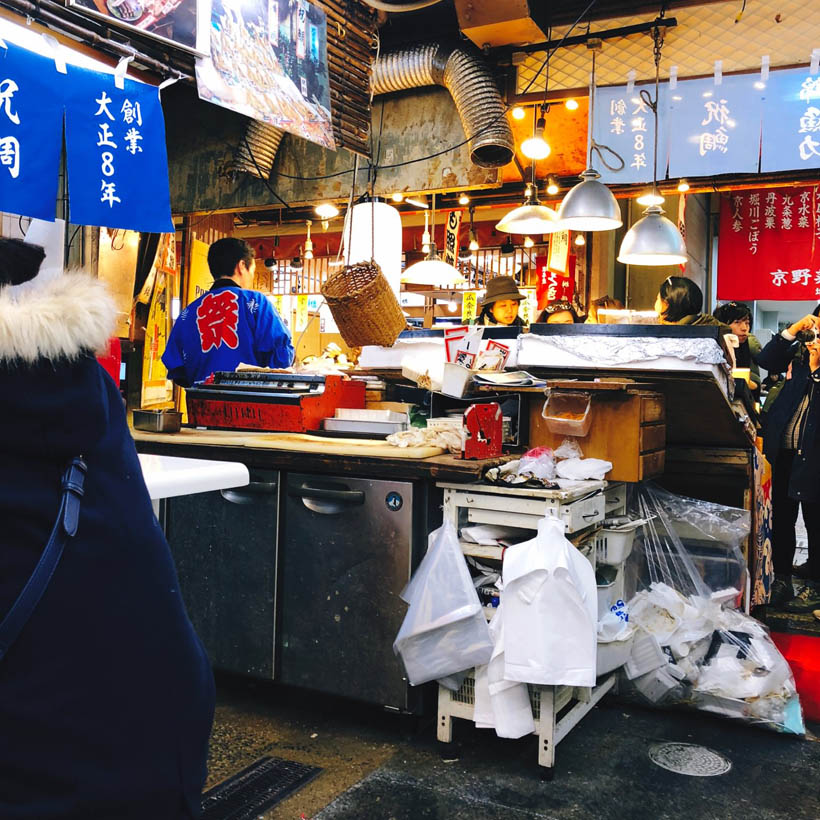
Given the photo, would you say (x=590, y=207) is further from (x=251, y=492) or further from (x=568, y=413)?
(x=251, y=492)

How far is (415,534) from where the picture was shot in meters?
3.57

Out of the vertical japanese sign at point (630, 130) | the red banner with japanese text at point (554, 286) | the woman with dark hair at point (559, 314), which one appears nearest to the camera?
the vertical japanese sign at point (630, 130)

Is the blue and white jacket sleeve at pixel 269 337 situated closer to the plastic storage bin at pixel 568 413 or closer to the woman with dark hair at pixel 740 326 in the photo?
the plastic storage bin at pixel 568 413

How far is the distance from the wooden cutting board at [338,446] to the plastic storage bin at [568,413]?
0.60 meters

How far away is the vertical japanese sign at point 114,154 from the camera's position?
4.05 metres

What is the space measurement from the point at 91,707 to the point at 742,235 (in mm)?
10675

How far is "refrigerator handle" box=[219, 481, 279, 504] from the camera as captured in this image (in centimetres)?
384

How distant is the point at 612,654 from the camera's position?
3668 millimetres

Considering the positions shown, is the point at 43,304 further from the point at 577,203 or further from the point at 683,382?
the point at 577,203

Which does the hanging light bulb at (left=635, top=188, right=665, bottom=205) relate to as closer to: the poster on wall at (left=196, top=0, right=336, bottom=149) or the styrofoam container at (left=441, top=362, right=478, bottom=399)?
the poster on wall at (left=196, top=0, right=336, bottom=149)

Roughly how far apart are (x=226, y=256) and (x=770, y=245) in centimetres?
782

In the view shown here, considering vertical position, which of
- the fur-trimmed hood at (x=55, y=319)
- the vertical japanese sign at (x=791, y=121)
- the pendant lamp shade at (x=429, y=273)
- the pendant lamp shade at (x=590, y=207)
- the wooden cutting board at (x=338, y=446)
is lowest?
the wooden cutting board at (x=338, y=446)

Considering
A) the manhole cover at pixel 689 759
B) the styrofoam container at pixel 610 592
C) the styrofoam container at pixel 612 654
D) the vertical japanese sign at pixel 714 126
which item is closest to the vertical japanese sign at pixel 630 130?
the vertical japanese sign at pixel 714 126

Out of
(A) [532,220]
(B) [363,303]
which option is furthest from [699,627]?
(A) [532,220]
